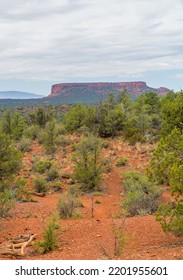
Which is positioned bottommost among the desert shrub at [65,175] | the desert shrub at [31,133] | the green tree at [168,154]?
the desert shrub at [65,175]

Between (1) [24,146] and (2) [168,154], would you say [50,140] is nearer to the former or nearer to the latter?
(1) [24,146]

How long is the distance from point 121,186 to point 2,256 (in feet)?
45.5

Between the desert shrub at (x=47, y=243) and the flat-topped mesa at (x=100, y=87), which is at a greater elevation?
the flat-topped mesa at (x=100, y=87)

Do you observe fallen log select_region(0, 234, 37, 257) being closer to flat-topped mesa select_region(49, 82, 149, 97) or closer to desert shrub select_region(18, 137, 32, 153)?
desert shrub select_region(18, 137, 32, 153)

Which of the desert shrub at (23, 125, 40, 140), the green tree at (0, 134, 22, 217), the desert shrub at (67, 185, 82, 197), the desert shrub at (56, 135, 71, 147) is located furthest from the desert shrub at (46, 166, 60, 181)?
the desert shrub at (23, 125, 40, 140)

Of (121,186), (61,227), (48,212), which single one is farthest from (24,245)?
(121,186)

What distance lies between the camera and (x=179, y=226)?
30.6ft

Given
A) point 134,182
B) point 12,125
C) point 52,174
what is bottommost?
point 52,174

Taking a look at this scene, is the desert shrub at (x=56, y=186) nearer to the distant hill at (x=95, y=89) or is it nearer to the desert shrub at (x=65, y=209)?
the desert shrub at (x=65, y=209)

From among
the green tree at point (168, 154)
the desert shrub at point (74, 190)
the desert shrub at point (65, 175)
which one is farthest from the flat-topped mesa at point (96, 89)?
the green tree at point (168, 154)

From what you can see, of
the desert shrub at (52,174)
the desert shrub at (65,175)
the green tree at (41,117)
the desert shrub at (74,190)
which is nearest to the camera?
the desert shrub at (74,190)

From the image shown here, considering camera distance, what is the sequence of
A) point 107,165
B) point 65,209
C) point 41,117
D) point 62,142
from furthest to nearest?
1. point 41,117
2. point 62,142
3. point 107,165
4. point 65,209

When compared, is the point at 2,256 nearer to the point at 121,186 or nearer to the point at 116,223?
the point at 116,223

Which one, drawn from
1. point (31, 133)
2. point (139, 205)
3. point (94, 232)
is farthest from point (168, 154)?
point (31, 133)
